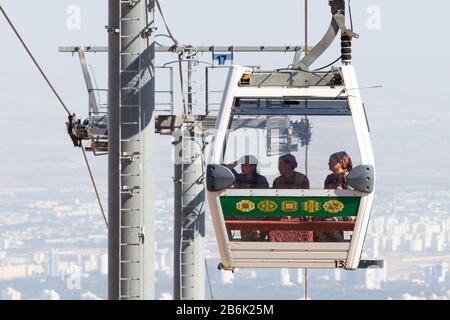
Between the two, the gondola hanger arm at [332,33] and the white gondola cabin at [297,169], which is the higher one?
the gondola hanger arm at [332,33]

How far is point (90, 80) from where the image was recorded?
40125 mm

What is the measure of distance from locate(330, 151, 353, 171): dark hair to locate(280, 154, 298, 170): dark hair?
39cm

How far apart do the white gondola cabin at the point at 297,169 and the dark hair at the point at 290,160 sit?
0.05m

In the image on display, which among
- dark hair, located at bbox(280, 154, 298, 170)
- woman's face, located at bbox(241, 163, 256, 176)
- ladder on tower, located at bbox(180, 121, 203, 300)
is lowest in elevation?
ladder on tower, located at bbox(180, 121, 203, 300)

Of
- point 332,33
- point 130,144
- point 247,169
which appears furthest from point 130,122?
point 247,169

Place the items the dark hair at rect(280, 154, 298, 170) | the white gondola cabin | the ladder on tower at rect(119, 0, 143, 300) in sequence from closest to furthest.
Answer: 1. the white gondola cabin
2. the dark hair at rect(280, 154, 298, 170)
3. the ladder on tower at rect(119, 0, 143, 300)

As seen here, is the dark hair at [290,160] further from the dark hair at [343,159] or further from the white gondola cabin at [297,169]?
the dark hair at [343,159]

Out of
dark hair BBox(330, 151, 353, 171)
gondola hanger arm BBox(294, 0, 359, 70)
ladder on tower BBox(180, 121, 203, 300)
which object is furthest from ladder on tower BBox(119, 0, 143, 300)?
ladder on tower BBox(180, 121, 203, 300)

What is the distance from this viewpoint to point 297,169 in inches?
795

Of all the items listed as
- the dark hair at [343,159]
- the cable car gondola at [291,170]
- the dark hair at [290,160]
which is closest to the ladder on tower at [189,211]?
the cable car gondola at [291,170]

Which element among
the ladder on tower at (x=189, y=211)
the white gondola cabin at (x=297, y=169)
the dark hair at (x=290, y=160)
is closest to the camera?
the white gondola cabin at (x=297, y=169)

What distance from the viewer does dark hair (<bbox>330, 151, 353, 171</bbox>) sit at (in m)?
20.1

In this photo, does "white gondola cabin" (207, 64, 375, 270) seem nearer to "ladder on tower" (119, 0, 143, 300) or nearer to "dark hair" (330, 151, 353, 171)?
"dark hair" (330, 151, 353, 171)

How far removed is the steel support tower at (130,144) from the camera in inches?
956
